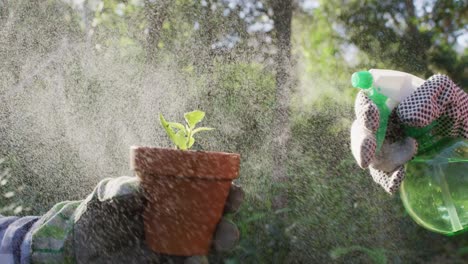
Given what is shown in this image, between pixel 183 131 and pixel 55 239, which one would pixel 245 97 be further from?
pixel 55 239

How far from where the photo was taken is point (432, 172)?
1397 mm

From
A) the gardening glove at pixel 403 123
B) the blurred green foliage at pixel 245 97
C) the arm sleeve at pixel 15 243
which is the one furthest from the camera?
the blurred green foliage at pixel 245 97

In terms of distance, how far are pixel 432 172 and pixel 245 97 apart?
1533 millimetres

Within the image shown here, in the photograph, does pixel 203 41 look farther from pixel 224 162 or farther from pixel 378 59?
pixel 224 162

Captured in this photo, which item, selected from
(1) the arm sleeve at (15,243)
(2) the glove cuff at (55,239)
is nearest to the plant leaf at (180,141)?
(2) the glove cuff at (55,239)

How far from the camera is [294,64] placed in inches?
129

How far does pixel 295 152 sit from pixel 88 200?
5.16ft

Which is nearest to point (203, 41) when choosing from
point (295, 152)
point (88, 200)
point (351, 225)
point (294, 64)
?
point (294, 64)

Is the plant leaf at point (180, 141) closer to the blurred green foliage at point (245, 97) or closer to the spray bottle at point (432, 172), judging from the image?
the spray bottle at point (432, 172)

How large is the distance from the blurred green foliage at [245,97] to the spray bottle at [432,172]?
1092 millimetres

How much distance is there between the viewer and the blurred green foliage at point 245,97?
2.60 meters

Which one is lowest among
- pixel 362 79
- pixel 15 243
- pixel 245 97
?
pixel 245 97

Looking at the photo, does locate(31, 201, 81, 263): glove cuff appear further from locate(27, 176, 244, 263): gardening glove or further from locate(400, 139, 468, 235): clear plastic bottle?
locate(400, 139, 468, 235): clear plastic bottle

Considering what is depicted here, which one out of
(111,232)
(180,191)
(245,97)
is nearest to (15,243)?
(111,232)
